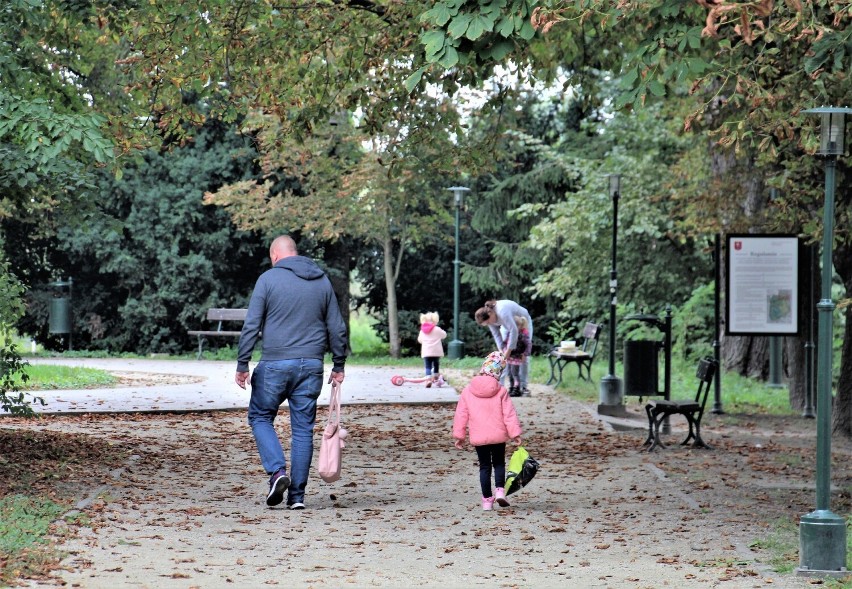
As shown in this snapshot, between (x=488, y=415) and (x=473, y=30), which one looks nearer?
(x=473, y=30)

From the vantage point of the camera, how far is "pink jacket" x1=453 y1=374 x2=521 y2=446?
33.4ft

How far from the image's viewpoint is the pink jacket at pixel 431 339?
23.1 m

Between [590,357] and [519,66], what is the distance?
11.7 meters

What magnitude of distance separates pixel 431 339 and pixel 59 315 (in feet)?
49.9

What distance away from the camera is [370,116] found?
583 inches

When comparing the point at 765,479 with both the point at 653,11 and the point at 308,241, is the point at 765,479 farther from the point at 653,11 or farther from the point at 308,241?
the point at 308,241

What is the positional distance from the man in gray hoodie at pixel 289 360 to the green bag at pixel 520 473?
1497mm

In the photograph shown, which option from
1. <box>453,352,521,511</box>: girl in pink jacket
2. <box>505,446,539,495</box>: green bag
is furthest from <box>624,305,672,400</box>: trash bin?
<box>453,352,521,511</box>: girl in pink jacket

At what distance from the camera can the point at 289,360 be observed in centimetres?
1006

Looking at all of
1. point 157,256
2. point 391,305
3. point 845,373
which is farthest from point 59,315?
point 845,373

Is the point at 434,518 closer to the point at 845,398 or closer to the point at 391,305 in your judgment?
the point at 845,398

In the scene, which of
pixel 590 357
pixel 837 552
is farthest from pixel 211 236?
pixel 837 552

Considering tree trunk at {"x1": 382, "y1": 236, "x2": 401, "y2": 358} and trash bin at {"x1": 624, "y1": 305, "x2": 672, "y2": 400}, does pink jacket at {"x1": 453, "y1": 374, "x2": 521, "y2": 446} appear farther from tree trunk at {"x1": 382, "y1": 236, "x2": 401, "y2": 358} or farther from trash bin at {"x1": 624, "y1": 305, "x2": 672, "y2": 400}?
tree trunk at {"x1": 382, "y1": 236, "x2": 401, "y2": 358}

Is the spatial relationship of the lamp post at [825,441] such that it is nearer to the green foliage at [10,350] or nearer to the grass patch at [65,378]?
the green foliage at [10,350]
